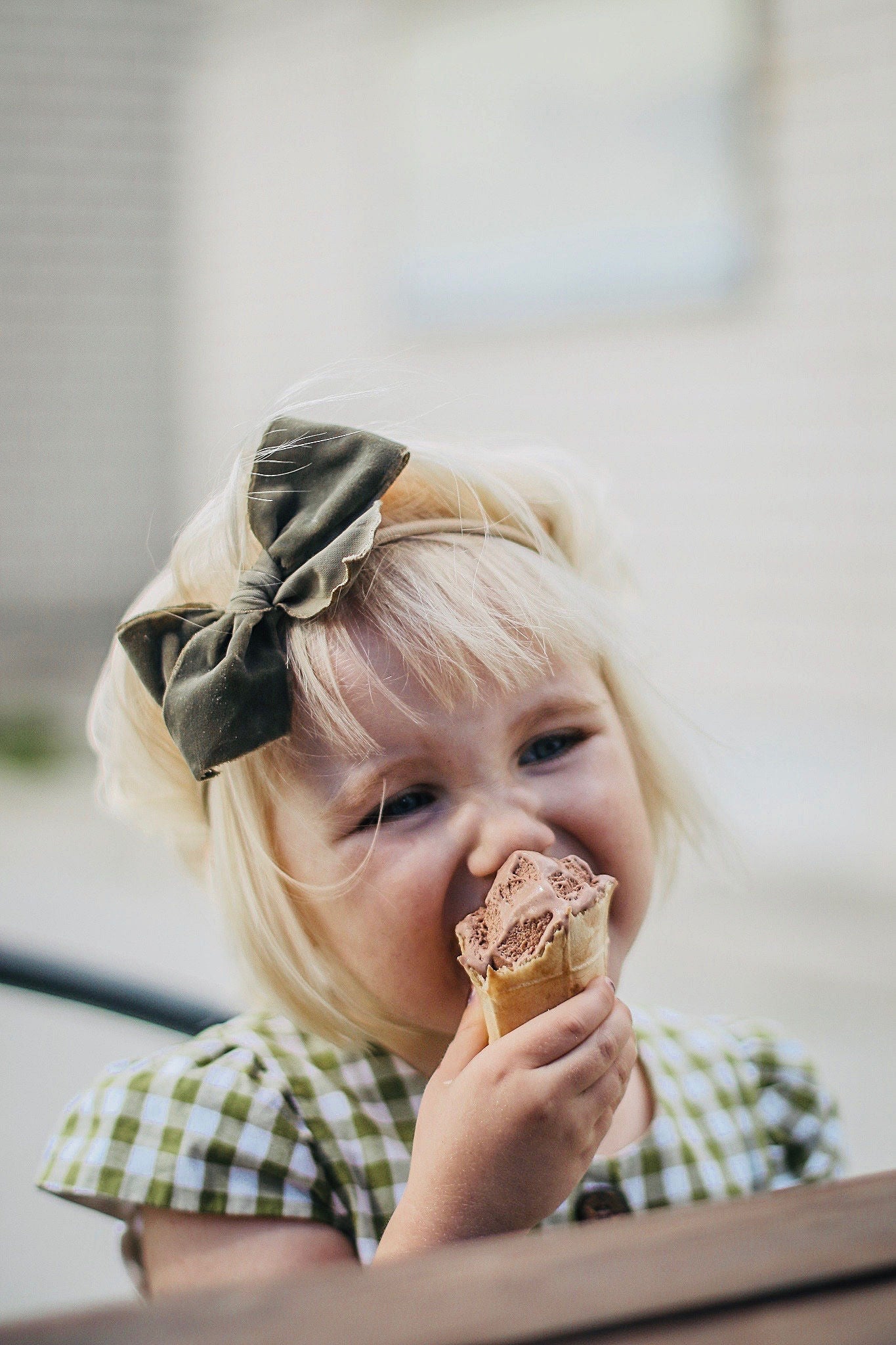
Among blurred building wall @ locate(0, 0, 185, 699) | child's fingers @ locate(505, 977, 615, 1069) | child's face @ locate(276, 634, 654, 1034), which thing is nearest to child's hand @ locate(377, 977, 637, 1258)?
child's fingers @ locate(505, 977, 615, 1069)

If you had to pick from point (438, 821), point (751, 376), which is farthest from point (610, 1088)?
point (751, 376)

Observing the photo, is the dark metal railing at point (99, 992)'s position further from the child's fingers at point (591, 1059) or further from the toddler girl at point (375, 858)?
the child's fingers at point (591, 1059)

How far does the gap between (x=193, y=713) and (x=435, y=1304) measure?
0.64 meters

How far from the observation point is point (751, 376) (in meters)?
5.02

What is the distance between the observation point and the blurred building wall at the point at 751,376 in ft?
15.5

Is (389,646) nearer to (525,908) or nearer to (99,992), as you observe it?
(525,908)

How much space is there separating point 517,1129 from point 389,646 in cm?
43

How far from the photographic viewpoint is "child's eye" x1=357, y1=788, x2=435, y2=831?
109 cm

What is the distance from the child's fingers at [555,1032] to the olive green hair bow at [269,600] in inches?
13.5

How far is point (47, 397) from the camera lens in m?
6.89

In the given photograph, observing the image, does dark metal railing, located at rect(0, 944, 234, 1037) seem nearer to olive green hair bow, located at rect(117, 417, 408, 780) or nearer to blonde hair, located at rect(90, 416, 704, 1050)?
blonde hair, located at rect(90, 416, 704, 1050)

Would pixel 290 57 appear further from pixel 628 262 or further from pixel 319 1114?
pixel 319 1114

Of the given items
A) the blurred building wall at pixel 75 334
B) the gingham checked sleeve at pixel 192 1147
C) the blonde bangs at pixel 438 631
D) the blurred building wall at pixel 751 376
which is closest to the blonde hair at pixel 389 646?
the blonde bangs at pixel 438 631

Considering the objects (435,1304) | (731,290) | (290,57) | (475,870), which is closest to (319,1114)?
(475,870)
